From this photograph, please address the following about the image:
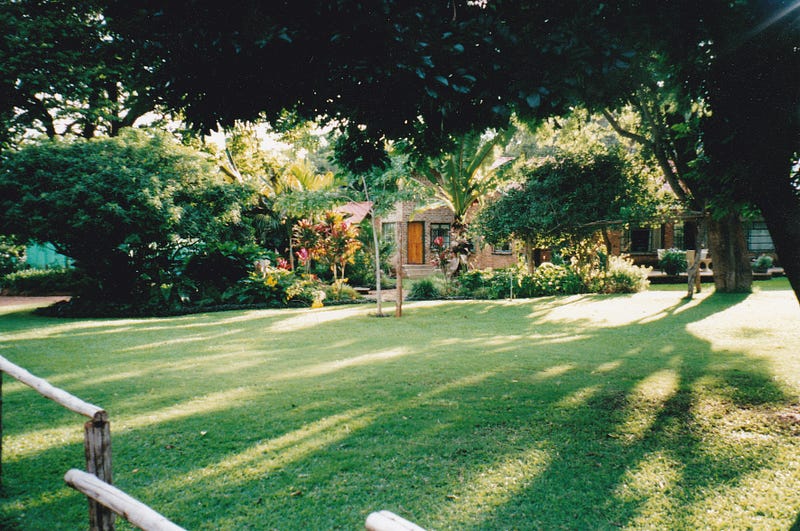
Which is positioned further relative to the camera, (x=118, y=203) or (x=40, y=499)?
(x=118, y=203)

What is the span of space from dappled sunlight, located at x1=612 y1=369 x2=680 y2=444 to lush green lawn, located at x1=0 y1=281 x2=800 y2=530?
36mm

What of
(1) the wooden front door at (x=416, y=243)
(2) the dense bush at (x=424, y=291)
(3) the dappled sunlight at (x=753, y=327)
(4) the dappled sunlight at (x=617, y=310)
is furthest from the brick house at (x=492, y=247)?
(3) the dappled sunlight at (x=753, y=327)

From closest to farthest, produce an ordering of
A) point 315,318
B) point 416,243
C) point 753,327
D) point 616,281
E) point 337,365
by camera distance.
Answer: point 337,365 < point 753,327 < point 315,318 < point 616,281 < point 416,243

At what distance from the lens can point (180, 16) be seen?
3.98 meters

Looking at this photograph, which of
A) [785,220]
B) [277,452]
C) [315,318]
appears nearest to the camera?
[277,452]

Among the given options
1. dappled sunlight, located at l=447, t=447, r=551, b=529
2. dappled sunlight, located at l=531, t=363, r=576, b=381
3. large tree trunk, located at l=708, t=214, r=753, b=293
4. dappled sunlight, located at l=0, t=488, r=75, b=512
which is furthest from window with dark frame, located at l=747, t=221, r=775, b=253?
dappled sunlight, located at l=0, t=488, r=75, b=512

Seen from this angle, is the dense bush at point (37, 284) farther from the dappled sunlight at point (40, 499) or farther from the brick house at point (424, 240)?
the dappled sunlight at point (40, 499)

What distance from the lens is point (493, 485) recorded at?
4.10 meters

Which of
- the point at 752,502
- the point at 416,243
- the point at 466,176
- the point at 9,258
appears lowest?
the point at 752,502

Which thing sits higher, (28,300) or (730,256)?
(730,256)

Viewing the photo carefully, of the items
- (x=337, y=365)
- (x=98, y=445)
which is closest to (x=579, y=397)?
(x=337, y=365)

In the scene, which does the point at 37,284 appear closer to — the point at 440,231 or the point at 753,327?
the point at 440,231

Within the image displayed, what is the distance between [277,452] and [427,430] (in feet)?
4.99

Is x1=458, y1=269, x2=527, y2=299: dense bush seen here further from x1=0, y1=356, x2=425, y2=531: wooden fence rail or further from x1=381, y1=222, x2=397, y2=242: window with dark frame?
x1=0, y1=356, x2=425, y2=531: wooden fence rail
